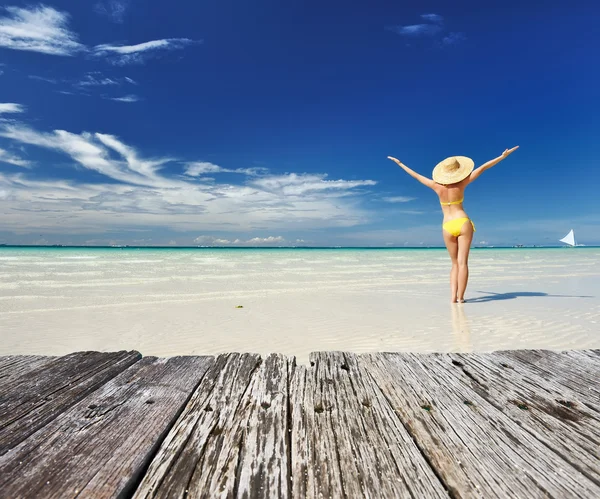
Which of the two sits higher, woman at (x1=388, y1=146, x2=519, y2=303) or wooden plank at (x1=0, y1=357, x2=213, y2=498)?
woman at (x1=388, y1=146, x2=519, y2=303)

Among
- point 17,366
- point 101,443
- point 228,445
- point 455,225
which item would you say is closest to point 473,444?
point 228,445

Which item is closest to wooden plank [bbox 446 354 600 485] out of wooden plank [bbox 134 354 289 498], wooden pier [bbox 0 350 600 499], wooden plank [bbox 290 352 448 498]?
wooden pier [bbox 0 350 600 499]

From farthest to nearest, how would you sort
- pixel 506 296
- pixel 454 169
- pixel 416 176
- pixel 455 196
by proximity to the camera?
pixel 506 296 → pixel 416 176 → pixel 455 196 → pixel 454 169

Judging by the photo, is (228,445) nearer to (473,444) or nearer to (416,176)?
(473,444)

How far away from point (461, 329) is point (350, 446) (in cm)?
547

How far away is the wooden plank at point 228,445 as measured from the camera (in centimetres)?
136

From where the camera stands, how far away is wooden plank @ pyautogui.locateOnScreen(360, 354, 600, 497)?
1380 mm

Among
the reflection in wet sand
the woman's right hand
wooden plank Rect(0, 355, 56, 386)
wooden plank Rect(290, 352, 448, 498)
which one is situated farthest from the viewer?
the woman's right hand

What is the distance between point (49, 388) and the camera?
2.18 m

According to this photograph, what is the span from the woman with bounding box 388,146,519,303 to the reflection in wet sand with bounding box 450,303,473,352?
104 centimetres

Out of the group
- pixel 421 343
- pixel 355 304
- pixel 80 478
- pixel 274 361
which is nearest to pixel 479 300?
pixel 355 304

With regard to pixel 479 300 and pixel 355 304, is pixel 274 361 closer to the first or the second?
pixel 355 304

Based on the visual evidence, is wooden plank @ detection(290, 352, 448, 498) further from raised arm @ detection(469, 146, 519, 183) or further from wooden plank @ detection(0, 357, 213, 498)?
raised arm @ detection(469, 146, 519, 183)

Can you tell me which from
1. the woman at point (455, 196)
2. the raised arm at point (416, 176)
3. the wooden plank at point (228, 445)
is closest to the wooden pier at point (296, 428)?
the wooden plank at point (228, 445)
